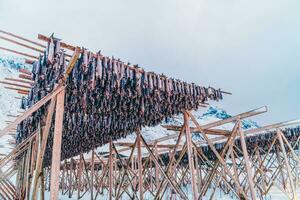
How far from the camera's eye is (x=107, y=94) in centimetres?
597

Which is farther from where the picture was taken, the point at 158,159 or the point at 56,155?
the point at 158,159

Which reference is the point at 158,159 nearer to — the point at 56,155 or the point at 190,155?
the point at 190,155

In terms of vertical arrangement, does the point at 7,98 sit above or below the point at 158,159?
above

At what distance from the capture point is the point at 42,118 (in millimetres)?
7734

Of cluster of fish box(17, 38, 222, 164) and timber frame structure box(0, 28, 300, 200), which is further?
timber frame structure box(0, 28, 300, 200)

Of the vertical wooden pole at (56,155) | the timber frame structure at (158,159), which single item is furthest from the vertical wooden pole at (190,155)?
the vertical wooden pole at (56,155)

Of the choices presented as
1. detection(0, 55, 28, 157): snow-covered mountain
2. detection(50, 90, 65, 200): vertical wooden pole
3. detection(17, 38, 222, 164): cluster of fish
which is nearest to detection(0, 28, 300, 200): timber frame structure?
detection(50, 90, 65, 200): vertical wooden pole

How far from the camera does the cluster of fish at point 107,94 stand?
Answer: 5.05 metres

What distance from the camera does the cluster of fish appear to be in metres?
5.05

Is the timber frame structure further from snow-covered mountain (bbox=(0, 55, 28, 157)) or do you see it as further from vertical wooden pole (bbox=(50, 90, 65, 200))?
snow-covered mountain (bbox=(0, 55, 28, 157))

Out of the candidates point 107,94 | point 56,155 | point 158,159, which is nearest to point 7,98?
point 158,159

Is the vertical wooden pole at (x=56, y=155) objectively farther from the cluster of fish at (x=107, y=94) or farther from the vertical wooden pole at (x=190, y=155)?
the vertical wooden pole at (x=190, y=155)

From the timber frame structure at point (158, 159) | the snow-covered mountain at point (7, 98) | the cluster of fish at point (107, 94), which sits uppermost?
the snow-covered mountain at point (7, 98)

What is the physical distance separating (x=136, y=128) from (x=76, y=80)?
4.49 meters
